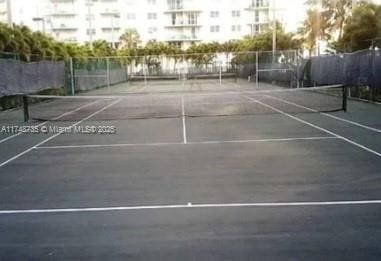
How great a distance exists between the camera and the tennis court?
5414 millimetres

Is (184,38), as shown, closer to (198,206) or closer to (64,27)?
(64,27)

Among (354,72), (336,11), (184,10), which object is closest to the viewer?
(354,72)

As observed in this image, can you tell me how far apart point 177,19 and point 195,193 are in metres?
95.0

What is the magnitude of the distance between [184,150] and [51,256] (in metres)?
6.59

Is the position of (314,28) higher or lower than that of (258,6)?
lower

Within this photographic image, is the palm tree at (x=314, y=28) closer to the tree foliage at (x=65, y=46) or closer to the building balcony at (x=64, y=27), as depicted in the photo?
the tree foliage at (x=65, y=46)

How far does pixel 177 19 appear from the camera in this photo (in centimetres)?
10025

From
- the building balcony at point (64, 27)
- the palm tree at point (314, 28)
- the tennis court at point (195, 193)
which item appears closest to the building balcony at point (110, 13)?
the building balcony at point (64, 27)

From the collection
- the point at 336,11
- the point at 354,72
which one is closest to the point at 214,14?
the point at 336,11

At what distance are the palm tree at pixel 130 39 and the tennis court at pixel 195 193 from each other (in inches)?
3057

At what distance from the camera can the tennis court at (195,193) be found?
5.41 meters

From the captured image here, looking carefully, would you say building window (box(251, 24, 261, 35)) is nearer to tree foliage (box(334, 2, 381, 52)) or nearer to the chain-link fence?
tree foliage (box(334, 2, 381, 52))

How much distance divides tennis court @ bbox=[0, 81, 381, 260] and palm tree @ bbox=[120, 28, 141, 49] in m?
77.6

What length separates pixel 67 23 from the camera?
103125 mm
